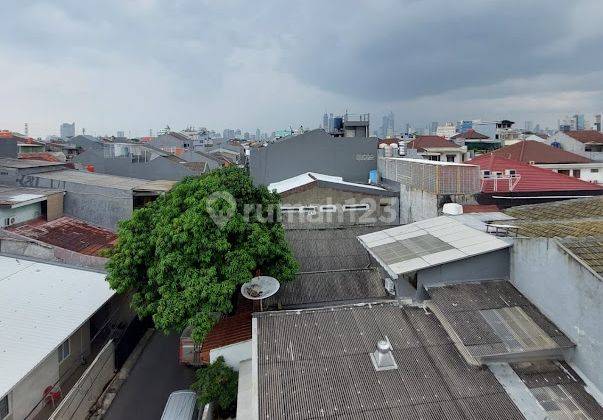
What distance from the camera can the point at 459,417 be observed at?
24.0 ft

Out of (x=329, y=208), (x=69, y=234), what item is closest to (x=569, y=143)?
(x=329, y=208)

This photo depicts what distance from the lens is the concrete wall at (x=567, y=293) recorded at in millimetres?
7995

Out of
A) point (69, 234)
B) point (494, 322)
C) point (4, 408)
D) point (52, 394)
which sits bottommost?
point (52, 394)

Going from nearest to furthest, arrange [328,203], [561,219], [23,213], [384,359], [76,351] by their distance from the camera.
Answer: [384,359] → [561,219] → [76,351] → [328,203] → [23,213]

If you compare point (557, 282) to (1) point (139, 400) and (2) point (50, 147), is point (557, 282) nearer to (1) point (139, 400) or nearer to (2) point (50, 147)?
(1) point (139, 400)

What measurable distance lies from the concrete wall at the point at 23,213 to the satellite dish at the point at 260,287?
1436 centimetres

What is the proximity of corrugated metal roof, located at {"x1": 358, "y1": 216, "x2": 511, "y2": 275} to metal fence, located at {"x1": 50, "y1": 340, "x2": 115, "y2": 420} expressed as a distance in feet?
31.7

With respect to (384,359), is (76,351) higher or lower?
lower

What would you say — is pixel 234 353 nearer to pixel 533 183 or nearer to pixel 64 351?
pixel 64 351

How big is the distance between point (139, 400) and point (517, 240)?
12726mm

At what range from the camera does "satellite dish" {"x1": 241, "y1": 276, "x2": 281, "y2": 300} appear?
11273 mm

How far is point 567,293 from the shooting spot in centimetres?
880

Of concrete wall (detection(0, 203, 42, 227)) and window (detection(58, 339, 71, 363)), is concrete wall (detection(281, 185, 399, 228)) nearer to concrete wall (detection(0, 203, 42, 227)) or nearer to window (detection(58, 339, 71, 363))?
window (detection(58, 339, 71, 363))

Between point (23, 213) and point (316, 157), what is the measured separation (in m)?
16.1
